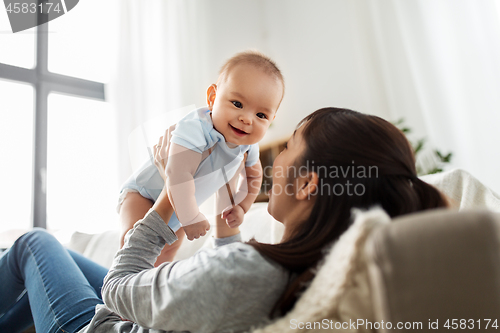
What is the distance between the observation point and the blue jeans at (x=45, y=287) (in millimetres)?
780

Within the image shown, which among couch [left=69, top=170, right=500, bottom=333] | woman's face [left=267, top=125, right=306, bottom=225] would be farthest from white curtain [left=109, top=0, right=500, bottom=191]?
couch [left=69, top=170, right=500, bottom=333]

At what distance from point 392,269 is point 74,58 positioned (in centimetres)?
303

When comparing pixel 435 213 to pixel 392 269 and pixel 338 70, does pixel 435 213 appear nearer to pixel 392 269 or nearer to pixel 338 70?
pixel 392 269

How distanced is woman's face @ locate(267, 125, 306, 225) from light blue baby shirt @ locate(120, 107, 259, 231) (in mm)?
207

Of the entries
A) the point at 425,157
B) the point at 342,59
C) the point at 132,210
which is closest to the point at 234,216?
the point at 132,210

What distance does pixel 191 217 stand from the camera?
763 millimetres

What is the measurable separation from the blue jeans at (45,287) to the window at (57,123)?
128cm

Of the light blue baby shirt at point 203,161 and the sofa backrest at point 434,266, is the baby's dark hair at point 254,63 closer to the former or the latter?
the light blue baby shirt at point 203,161

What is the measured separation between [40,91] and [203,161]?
228cm

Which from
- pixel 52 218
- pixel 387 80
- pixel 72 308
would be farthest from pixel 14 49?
pixel 387 80

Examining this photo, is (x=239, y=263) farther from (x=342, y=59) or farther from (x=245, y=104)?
(x=342, y=59)

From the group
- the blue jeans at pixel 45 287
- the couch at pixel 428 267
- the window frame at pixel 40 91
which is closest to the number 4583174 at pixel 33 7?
the window frame at pixel 40 91

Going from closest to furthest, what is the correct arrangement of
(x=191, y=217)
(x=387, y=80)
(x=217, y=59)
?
(x=191, y=217) < (x=387, y=80) < (x=217, y=59)

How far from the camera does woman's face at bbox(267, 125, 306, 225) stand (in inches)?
25.0
